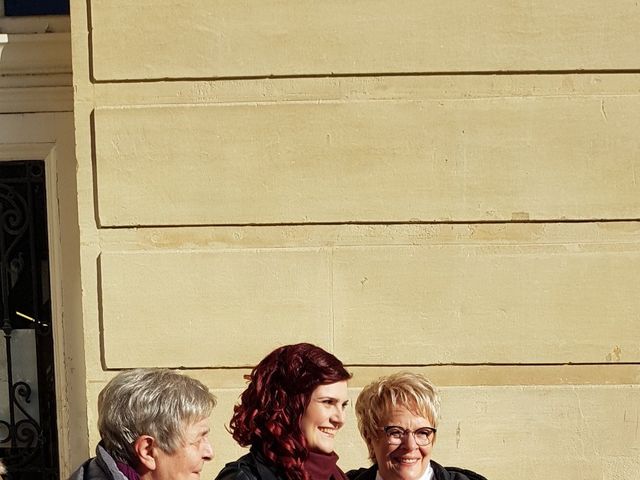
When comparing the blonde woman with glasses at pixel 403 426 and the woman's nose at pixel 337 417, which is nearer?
the woman's nose at pixel 337 417

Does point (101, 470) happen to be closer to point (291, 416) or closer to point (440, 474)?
point (291, 416)

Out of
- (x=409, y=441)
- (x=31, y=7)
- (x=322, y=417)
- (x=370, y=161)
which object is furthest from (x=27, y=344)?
(x=409, y=441)

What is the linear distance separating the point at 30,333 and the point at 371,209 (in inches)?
73.8

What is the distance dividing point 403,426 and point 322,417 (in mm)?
348

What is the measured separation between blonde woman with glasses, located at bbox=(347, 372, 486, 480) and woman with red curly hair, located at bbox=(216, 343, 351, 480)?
0.24 metres

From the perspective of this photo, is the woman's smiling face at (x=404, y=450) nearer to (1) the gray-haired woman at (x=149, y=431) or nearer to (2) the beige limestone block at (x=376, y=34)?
(1) the gray-haired woman at (x=149, y=431)

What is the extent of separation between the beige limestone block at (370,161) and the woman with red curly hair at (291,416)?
1237mm

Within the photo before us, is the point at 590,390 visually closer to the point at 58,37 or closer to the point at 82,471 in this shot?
the point at 82,471

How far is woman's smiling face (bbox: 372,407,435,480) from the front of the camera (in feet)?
11.1

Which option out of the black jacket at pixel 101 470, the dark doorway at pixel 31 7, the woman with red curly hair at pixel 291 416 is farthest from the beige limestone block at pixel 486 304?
the dark doorway at pixel 31 7

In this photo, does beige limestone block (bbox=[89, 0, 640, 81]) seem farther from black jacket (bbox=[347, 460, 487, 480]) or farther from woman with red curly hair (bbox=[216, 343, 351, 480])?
black jacket (bbox=[347, 460, 487, 480])

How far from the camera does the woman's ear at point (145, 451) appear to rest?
279 cm

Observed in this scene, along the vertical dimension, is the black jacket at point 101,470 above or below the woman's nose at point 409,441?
above

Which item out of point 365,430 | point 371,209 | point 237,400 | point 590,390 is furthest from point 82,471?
point 590,390
